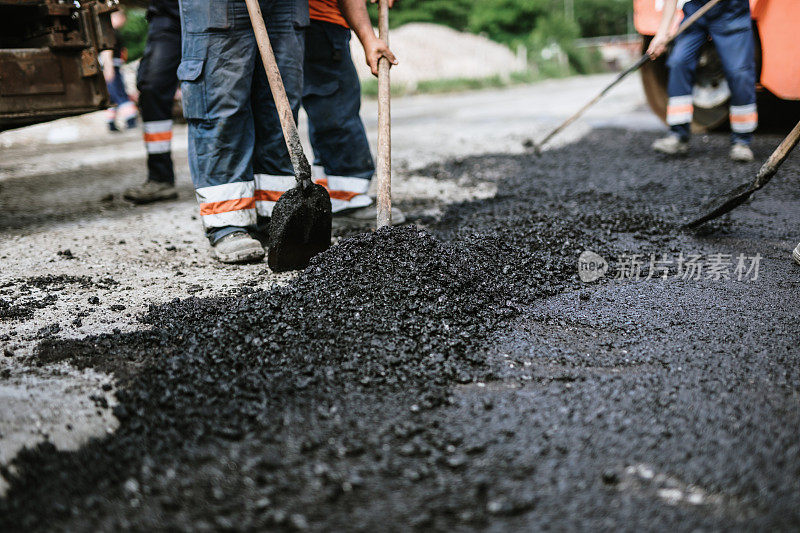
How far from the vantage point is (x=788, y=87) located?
446 cm

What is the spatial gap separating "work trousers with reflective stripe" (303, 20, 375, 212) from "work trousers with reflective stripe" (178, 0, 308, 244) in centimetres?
31

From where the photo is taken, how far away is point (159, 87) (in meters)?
3.88

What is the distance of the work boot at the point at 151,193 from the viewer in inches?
159

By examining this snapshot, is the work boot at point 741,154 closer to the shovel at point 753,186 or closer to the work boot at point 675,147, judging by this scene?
the work boot at point 675,147

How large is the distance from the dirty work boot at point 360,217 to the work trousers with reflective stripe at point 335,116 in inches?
1.4

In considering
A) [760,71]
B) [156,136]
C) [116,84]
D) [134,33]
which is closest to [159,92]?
[156,136]

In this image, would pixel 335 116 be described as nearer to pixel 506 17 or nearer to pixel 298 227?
pixel 298 227

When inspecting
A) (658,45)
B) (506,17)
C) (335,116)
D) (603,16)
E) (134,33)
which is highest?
(603,16)

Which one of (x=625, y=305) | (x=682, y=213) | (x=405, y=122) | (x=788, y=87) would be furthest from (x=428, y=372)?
(x=405, y=122)

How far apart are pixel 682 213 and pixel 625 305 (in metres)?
1.37

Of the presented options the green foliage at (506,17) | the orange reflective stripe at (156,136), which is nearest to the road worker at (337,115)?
the orange reflective stripe at (156,136)

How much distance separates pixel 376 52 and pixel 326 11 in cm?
57

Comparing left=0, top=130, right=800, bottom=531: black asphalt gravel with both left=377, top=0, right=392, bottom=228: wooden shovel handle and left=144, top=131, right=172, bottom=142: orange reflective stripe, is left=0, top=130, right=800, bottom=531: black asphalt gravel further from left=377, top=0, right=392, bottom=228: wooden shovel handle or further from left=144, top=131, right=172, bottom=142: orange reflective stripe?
left=144, top=131, right=172, bottom=142: orange reflective stripe

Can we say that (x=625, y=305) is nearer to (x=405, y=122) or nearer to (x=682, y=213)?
(x=682, y=213)
